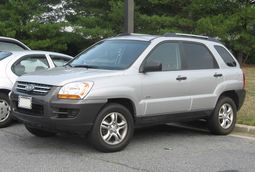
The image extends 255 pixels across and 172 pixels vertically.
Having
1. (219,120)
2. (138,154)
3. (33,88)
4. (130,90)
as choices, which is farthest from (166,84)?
(33,88)

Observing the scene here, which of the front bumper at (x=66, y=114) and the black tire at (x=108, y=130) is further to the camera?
the black tire at (x=108, y=130)

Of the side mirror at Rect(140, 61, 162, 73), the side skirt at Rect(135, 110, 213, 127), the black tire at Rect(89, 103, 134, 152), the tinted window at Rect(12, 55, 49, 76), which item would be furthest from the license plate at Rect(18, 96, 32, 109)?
the tinted window at Rect(12, 55, 49, 76)

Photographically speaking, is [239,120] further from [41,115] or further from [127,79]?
[41,115]

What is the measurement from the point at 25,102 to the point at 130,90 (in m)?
1.52

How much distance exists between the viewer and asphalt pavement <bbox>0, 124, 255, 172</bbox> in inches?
263

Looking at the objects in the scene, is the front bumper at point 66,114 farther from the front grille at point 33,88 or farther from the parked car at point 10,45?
the parked car at point 10,45

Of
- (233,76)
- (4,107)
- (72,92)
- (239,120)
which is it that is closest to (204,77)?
(233,76)

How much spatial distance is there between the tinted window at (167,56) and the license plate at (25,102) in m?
1.94

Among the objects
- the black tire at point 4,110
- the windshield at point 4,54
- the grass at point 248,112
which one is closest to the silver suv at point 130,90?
the grass at point 248,112

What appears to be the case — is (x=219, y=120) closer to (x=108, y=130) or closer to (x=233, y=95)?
(x=233, y=95)

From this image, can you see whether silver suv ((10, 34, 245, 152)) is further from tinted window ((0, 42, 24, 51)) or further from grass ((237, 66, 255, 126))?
tinted window ((0, 42, 24, 51))

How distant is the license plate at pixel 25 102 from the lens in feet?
24.4

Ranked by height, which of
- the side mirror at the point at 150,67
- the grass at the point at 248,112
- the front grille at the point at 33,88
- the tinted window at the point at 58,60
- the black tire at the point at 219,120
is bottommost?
the grass at the point at 248,112

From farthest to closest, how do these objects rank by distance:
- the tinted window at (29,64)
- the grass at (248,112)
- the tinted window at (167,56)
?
the grass at (248,112), the tinted window at (29,64), the tinted window at (167,56)
